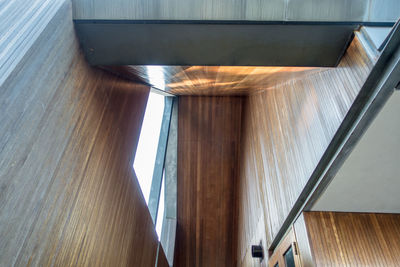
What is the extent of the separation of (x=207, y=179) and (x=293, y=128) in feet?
12.4

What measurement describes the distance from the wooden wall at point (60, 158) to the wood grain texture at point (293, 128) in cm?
150

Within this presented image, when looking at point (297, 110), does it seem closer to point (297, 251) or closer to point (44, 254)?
point (297, 251)

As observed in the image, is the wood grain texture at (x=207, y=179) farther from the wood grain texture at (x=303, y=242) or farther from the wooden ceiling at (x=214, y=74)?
the wood grain texture at (x=303, y=242)

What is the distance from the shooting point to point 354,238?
5.79ft

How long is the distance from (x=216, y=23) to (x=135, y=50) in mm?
539

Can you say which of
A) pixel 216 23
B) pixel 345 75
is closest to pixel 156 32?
pixel 216 23

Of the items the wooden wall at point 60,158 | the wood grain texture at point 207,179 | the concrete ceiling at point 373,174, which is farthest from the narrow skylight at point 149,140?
the concrete ceiling at point 373,174

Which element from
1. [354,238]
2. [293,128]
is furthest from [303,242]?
[293,128]

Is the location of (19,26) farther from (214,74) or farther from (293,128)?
(214,74)

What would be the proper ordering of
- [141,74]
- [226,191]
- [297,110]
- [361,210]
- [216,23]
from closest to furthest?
[216,23] → [361,210] → [297,110] → [141,74] → [226,191]

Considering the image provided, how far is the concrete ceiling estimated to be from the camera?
1210mm

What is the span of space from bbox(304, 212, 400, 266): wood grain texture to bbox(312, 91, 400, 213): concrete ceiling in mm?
66

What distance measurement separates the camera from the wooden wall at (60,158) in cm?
114

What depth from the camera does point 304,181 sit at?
1.74 m
